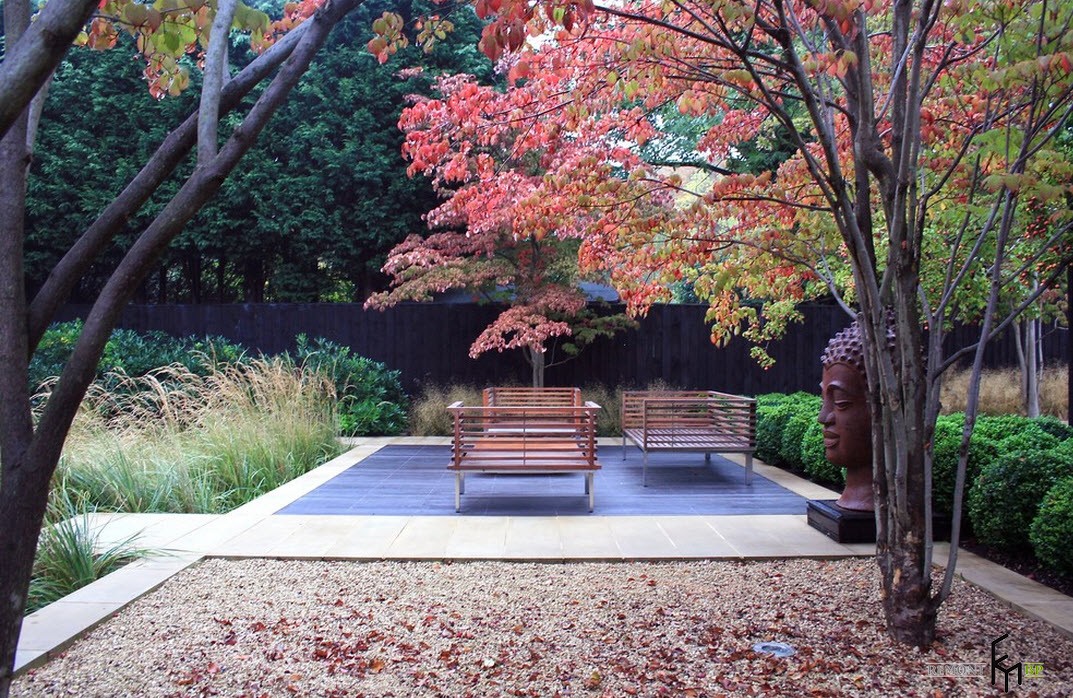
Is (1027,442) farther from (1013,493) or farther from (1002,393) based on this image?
(1002,393)

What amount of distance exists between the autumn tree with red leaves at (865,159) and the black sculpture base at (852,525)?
1.14m

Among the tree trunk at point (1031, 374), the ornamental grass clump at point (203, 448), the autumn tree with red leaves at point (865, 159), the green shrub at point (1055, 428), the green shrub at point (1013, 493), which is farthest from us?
the tree trunk at point (1031, 374)

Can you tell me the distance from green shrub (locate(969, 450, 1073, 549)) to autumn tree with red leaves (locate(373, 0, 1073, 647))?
99 cm

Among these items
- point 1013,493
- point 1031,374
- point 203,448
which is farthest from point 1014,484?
point 1031,374

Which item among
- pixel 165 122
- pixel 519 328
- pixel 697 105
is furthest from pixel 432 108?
pixel 165 122

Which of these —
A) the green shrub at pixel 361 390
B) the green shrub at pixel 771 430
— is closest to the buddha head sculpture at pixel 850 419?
the green shrub at pixel 771 430

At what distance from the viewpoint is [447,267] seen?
12156 mm

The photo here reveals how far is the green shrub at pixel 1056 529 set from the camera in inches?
170

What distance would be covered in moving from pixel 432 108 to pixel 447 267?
6.62 meters

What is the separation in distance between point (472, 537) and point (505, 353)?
8383 millimetres

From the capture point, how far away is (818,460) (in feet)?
25.0

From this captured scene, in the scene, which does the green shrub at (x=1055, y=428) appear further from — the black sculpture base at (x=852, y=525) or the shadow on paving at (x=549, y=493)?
the shadow on paving at (x=549, y=493)

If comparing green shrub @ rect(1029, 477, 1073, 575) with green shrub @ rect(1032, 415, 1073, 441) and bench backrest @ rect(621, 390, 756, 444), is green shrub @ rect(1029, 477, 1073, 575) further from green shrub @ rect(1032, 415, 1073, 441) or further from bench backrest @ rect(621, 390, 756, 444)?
bench backrest @ rect(621, 390, 756, 444)

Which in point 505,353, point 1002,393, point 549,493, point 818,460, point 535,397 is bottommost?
point 549,493
